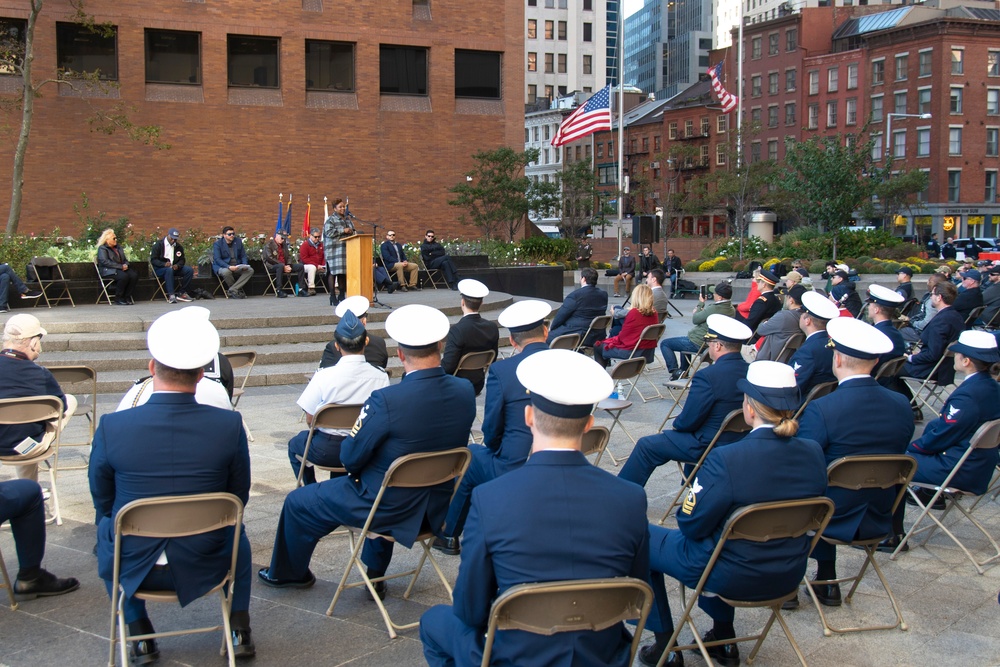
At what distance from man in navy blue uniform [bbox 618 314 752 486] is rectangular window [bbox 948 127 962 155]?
63.0 m

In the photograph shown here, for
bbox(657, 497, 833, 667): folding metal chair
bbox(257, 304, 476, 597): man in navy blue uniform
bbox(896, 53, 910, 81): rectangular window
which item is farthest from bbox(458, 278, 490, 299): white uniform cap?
bbox(896, 53, 910, 81): rectangular window

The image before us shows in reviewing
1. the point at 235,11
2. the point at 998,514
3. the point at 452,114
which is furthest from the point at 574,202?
the point at 998,514

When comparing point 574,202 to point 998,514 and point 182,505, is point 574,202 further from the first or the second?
point 182,505

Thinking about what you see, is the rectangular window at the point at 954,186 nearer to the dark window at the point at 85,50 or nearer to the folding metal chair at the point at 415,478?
the dark window at the point at 85,50

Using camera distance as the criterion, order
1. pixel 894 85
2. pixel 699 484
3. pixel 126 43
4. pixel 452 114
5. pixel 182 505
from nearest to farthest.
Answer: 1. pixel 182 505
2. pixel 699 484
3. pixel 126 43
4. pixel 452 114
5. pixel 894 85

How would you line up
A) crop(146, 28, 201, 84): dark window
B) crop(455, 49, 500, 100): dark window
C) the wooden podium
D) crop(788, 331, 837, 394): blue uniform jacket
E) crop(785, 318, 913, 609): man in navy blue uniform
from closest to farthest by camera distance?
crop(785, 318, 913, 609): man in navy blue uniform < crop(788, 331, 837, 394): blue uniform jacket < the wooden podium < crop(146, 28, 201, 84): dark window < crop(455, 49, 500, 100): dark window

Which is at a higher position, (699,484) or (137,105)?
(137,105)

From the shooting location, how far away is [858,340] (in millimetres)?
5168

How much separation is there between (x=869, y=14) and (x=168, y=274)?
6687cm

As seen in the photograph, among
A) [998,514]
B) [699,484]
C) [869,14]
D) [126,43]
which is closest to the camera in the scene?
[699,484]

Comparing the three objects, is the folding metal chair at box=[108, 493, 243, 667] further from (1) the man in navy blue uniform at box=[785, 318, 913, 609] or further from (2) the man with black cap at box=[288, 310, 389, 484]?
(1) the man in navy blue uniform at box=[785, 318, 913, 609]

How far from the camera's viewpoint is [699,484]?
13.4 ft

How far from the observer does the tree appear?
82.3ft

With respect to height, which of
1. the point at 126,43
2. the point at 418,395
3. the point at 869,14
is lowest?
the point at 418,395
